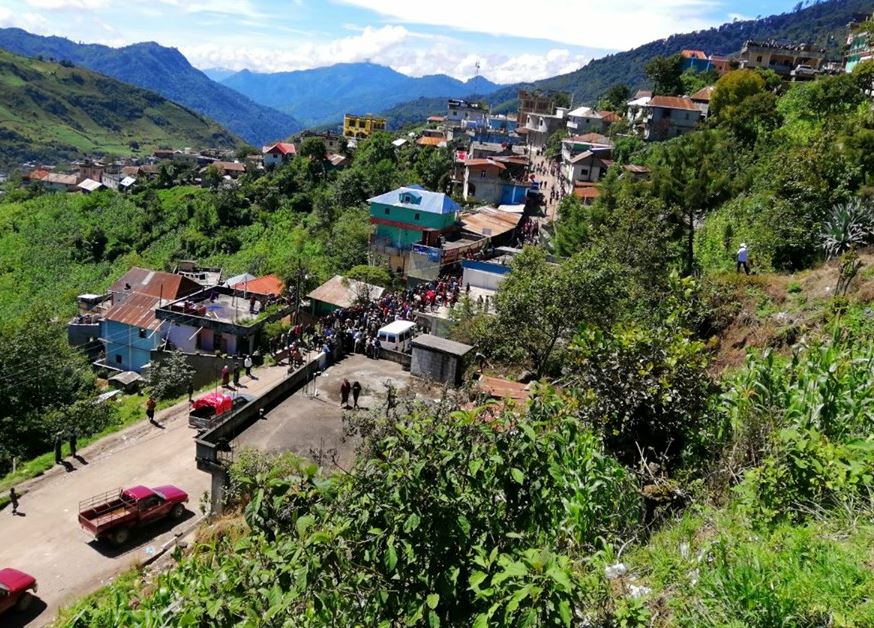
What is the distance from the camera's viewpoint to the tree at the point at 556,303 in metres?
13.5

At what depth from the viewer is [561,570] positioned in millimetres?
2953

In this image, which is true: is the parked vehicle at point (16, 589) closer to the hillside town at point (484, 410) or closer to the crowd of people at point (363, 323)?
the hillside town at point (484, 410)

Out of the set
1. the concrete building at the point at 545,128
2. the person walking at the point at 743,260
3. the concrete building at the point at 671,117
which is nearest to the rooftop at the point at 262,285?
the person walking at the point at 743,260

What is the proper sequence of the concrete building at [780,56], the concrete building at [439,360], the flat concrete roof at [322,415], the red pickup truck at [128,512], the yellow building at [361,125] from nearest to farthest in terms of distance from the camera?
1. the flat concrete roof at [322,415]
2. the red pickup truck at [128,512]
3. the concrete building at [439,360]
4. the concrete building at [780,56]
5. the yellow building at [361,125]

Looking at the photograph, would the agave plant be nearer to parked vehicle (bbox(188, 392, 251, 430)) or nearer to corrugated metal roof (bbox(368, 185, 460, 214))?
parked vehicle (bbox(188, 392, 251, 430))

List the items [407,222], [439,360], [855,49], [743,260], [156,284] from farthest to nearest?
1. [855,49]
2. [156,284]
3. [407,222]
4. [743,260]
5. [439,360]

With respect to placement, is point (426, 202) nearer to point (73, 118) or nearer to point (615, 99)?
point (615, 99)

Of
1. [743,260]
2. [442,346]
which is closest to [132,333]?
[442,346]

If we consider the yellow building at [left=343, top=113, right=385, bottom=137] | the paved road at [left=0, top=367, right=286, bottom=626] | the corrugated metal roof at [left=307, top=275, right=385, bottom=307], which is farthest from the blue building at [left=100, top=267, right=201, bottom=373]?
the yellow building at [left=343, top=113, right=385, bottom=137]

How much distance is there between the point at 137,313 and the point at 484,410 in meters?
30.0

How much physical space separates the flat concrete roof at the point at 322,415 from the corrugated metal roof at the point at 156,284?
23.9 m

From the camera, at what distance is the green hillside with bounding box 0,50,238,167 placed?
142 meters

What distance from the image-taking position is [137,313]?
97.7ft

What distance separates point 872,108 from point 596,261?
21010mm
